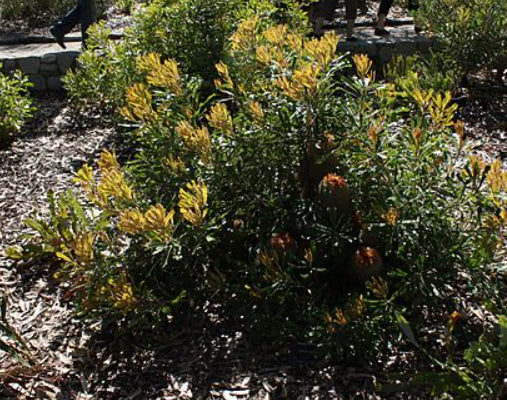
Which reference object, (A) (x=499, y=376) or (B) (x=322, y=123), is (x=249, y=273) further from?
(A) (x=499, y=376)

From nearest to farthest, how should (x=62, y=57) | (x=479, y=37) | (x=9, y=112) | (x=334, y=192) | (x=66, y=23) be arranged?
(x=334, y=192) < (x=9, y=112) < (x=479, y=37) < (x=66, y=23) < (x=62, y=57)

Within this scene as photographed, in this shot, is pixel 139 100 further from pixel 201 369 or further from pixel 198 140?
pixel 201 369

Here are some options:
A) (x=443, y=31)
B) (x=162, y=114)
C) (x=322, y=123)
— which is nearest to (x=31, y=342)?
(x=162, y=114)

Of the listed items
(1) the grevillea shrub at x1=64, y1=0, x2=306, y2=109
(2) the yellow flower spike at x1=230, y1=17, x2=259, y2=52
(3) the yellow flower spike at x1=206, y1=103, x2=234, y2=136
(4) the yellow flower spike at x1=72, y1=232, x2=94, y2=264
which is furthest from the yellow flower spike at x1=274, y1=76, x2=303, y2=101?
(1) the grevillea shrub at x1=64, y1=0, x2=306, y2=109

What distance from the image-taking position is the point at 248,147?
104 inches

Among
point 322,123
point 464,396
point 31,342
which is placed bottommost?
point 31,342

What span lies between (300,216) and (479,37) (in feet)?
10.4

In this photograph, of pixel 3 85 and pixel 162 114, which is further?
pixel 3 85

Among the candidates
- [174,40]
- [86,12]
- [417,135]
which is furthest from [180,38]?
[417,135]

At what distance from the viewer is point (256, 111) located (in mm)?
2531

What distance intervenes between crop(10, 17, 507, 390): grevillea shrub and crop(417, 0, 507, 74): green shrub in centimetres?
257

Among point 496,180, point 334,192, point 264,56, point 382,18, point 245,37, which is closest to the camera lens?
point 496,180

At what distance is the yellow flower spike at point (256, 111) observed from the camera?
2525 millimetres

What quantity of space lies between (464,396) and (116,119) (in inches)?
136
